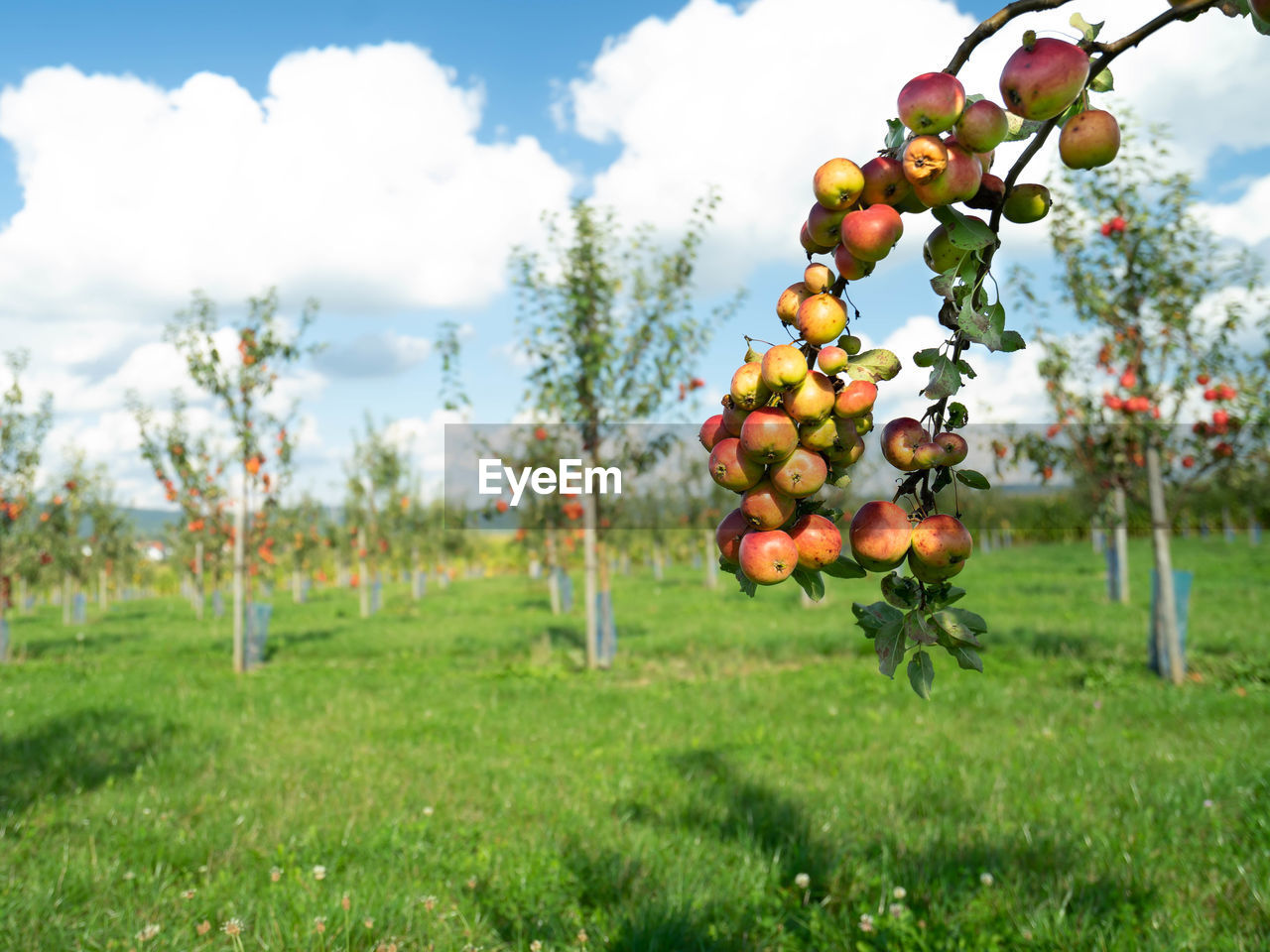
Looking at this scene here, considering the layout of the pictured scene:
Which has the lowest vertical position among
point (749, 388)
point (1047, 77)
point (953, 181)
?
point (749, 388)

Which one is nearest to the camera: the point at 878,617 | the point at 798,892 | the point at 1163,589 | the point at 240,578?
the point at 878,617

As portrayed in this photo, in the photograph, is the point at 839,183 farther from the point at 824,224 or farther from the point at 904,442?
the point at 904,442

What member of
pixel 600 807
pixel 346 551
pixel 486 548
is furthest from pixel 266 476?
pixel 486 548

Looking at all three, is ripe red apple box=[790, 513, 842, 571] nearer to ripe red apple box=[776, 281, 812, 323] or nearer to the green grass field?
ripe red apple box=[776, 281, 812, 323]

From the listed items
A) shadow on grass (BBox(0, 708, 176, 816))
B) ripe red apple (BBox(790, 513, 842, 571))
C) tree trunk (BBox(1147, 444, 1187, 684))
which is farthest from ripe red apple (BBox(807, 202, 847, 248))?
tree trunk (BBox(1147, 444, 1187, 684))

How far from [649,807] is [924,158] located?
5.05 meters

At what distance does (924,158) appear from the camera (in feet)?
2.91

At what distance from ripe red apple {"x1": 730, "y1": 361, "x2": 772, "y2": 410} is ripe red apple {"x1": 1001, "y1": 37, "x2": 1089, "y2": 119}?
1.30 feet

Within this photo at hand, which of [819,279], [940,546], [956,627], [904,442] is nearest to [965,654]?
[956,627]

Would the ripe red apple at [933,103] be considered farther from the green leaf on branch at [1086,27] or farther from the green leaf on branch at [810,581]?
the green leaf on branch at [810,581]

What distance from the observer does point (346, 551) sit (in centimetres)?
3647

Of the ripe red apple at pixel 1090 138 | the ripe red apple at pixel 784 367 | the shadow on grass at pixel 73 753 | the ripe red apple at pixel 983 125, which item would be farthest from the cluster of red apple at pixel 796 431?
Answer: the shadow on grass at pixel 73 753

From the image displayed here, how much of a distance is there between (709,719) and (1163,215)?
745 centimetres

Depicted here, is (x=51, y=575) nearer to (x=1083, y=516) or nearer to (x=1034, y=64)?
(x=1083, y=516)
